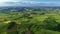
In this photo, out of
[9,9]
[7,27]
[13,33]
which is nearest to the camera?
[13,33]

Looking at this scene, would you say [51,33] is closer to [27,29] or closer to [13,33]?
[27,29]

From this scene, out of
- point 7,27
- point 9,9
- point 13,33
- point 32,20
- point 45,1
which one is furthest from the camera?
point 45,1

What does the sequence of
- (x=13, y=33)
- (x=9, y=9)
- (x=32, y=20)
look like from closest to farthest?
→ 1. (x=13, y=33)
2. (x=32, y=20)
3. (x=9, y=9)

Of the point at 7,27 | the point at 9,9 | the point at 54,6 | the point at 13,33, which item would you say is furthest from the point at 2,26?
the point at 54,6

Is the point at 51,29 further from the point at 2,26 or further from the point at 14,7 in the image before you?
the point at 14,7

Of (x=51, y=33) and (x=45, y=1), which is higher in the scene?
(x=45, y=1)

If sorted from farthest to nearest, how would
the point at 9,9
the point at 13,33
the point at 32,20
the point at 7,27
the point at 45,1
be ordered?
the point at 45,1
the point at 9,9
the point at 32,20
the point at 7,27
the point at 13,33

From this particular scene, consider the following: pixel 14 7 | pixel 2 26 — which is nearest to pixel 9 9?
pixel 14 7

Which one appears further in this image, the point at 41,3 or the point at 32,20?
the point at 41,3

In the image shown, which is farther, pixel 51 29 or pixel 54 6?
pixel 54 6
